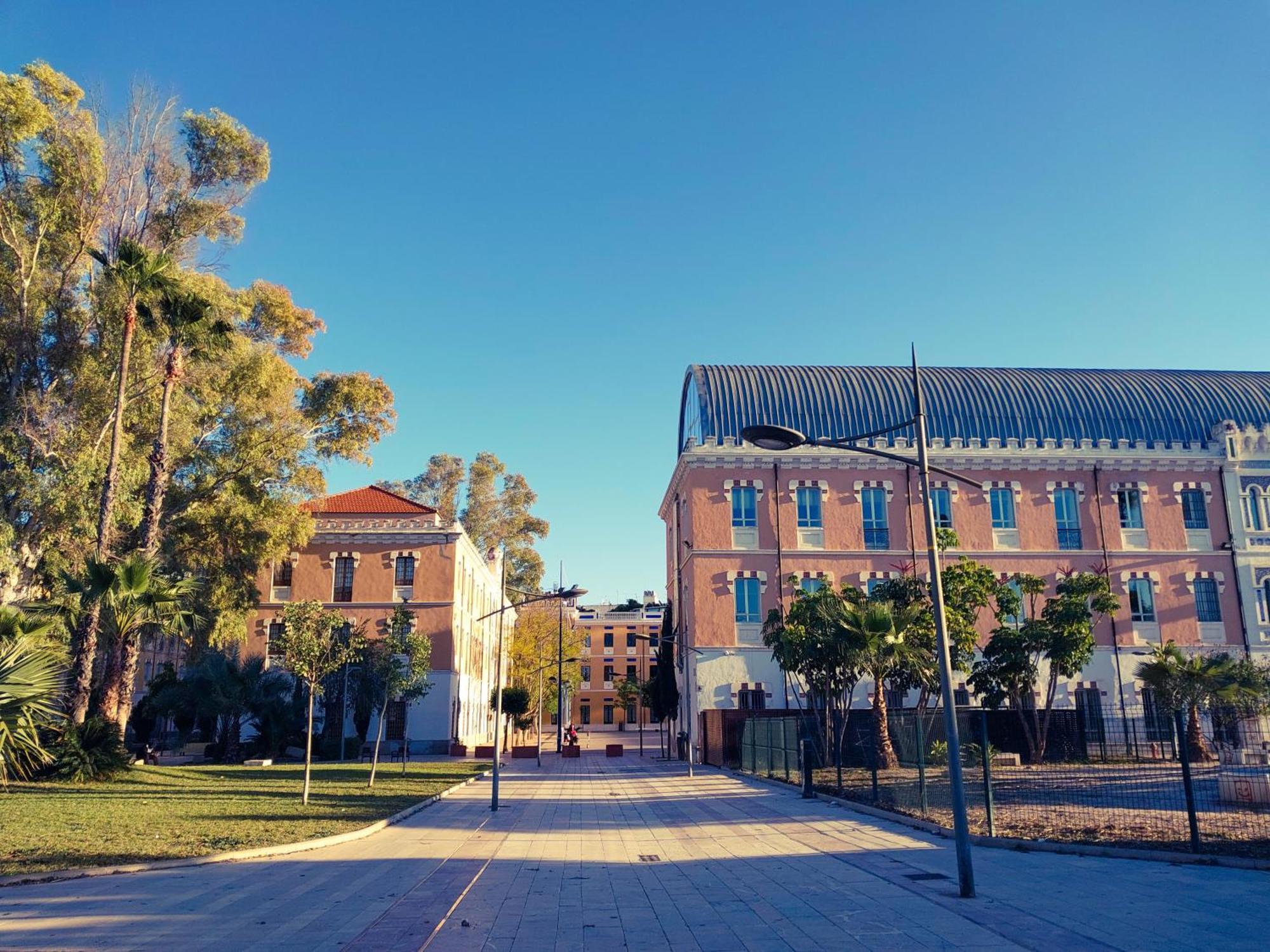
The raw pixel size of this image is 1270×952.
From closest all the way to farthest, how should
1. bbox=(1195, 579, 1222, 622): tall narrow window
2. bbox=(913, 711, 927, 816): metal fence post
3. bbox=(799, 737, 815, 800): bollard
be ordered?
1. bbox=(913, 711, 927, 816): metal fence post
2. bbox=(799, 737, 815, 800): bollard
3. bbox=(1195, 579, 1222, 622): tall narrow window

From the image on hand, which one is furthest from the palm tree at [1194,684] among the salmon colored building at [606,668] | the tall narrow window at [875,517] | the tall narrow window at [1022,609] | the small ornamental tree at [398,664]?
the salmon colored building at [606,668]

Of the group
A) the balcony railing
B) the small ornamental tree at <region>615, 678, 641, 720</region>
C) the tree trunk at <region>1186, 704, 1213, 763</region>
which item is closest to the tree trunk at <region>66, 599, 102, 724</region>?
the tree trunk at <region>1186, 704, 1213, 763</region>

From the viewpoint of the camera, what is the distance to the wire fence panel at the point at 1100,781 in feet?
46.4

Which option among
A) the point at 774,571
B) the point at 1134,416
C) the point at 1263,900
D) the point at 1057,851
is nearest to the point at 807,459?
the point at 774,571

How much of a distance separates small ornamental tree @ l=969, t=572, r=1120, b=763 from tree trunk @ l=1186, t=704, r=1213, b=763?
5.00m

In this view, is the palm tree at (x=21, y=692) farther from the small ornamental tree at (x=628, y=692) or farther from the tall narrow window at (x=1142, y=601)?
the small ornamental tree at (x=628, y=692)

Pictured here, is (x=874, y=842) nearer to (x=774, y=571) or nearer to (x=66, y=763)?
(x=66, y=763)

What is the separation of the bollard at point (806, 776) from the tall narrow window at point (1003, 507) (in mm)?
21555

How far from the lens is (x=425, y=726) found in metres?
43.7

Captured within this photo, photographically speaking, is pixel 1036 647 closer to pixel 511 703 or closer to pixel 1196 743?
pixel 1196 743

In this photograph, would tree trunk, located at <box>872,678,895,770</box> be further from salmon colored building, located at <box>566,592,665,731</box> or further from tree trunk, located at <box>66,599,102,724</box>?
salmon colored building, located at <box>566,592,665,731</box>

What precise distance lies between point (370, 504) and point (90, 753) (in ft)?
79.1

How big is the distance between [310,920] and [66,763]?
18867mm

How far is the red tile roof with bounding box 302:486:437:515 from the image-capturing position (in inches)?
1838
